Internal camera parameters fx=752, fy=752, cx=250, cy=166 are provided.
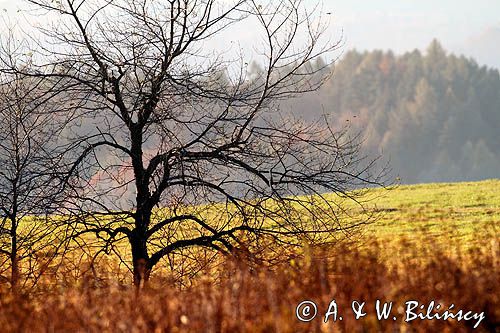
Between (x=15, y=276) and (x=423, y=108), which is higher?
(x=423, y=108)

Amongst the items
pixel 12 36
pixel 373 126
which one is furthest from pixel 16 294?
pixel 373 126

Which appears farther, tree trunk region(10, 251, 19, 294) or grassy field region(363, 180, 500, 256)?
grassy field region(363, 180, 500, 256)

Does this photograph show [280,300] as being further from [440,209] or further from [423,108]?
[423,108]

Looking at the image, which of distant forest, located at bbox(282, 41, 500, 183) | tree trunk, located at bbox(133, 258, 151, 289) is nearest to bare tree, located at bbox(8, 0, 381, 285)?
tree trunk, located at bbox(133, 258, 151, 289)

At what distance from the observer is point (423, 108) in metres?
78.9

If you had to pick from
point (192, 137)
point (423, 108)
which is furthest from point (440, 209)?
point (423, 108)

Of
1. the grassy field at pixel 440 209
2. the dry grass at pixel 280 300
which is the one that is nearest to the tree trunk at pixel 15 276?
the dry grass at pixel 280 300

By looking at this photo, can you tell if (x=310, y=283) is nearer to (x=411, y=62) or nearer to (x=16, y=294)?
(x=16, y=294)

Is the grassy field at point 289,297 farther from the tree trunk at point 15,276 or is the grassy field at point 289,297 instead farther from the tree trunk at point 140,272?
the tree trunk at point 15,276

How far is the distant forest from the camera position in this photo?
241ft

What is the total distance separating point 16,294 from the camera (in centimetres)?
707

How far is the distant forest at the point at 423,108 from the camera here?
73438 millimetres

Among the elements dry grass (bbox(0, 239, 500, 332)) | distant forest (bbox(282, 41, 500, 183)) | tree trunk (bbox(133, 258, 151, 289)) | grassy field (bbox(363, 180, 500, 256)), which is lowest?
dry grass (bbox(0, 239, 500, 332))

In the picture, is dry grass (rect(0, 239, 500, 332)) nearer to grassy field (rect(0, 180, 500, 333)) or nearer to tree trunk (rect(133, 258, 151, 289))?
grassy field (rect(0, 180, 500, 333))
